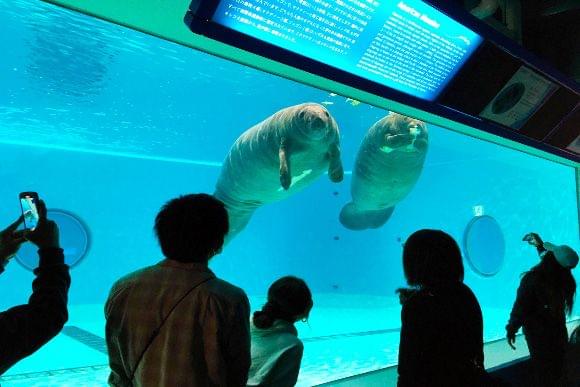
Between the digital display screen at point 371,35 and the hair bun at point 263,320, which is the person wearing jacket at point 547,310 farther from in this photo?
the hair bun at point 263,320

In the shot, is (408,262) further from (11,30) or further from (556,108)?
(11,30)

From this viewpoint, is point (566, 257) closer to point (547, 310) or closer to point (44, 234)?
point (547, 310)

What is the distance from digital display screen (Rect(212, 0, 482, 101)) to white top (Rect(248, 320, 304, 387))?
1.49m

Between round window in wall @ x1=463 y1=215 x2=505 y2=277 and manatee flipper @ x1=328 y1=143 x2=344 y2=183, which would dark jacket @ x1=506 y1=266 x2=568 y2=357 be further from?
round window in wall @ x1=463 y1=215 x2=505 y2=277

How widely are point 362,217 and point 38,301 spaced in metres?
7.92

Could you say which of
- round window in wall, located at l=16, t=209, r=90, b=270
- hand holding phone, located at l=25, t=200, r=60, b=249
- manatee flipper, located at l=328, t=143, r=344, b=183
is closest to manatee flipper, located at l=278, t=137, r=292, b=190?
manatee flipper, located at l=328, t=143, r=344, b=183

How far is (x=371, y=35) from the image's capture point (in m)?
2.95

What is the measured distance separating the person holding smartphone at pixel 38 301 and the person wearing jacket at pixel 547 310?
11.4 feet

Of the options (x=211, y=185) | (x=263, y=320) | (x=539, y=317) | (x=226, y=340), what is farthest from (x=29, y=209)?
(x=211, y=185)

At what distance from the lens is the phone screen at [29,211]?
4.81ft

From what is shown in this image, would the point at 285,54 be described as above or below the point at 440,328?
above

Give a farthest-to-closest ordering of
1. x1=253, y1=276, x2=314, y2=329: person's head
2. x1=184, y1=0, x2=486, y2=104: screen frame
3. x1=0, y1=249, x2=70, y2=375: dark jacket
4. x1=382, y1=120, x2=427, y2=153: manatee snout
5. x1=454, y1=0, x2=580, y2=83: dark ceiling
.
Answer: x1=382, y1=120, x2=427, y2=153: manatee snout → x1=454, y1=0, x2=580, y2=83: dark ceiling → x1=184, y1=0, x2=486, y2=104: screen frame → x1=253, y1=276, x2=314, y2=329: person's head → x1=0, y1=249, x2=70, y2=375: dark jacket

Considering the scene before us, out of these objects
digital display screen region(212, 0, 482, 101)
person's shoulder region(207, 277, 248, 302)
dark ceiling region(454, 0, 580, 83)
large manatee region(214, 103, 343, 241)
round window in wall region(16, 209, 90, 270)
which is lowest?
round window in wall region(16, 209, 90, 270)

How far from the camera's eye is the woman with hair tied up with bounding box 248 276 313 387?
177 cm
